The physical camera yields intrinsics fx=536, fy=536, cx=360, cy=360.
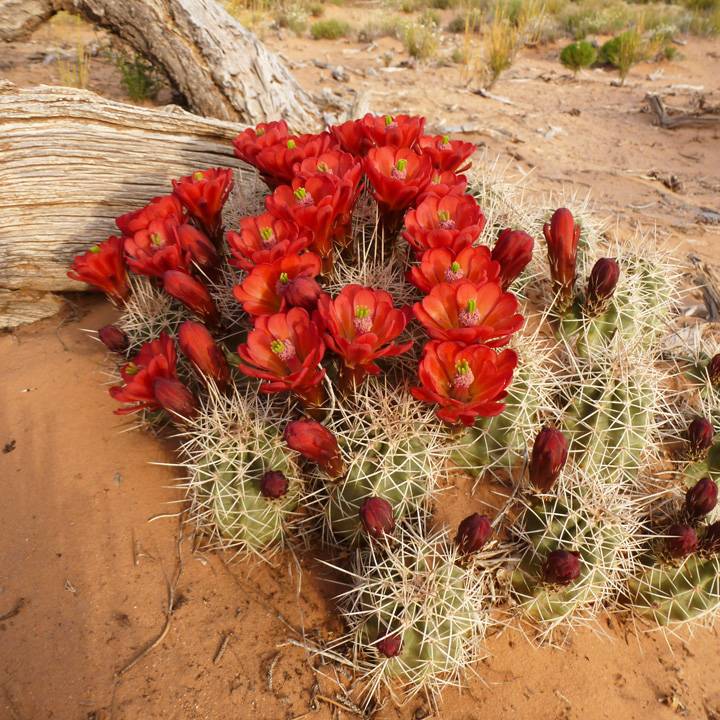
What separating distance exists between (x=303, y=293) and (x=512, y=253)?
80cm

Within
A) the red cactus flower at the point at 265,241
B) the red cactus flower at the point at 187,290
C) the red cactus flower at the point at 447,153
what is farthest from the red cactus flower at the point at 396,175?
the red cactus flower at the point at 187,290

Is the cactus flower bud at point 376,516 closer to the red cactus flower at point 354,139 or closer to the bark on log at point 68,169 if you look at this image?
the red cactus flower at point 354,139

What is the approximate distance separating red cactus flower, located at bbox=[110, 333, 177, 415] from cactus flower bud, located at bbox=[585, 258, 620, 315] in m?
1.71

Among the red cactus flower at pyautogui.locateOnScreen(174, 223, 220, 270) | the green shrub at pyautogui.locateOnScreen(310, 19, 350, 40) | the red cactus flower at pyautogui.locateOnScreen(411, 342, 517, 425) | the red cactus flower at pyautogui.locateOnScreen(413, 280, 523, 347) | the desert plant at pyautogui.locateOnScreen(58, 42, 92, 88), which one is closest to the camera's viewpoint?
the red cactus flower at pyautogui.locateOnScreen(411, 342, 517, 425)

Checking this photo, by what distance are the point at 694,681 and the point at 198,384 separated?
223cm

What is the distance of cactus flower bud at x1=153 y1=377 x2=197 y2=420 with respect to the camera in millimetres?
1924

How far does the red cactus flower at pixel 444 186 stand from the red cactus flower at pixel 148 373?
114cm

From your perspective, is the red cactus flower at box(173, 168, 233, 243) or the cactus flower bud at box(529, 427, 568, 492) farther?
the red cactus flower at box(173, 168, 233, 243)

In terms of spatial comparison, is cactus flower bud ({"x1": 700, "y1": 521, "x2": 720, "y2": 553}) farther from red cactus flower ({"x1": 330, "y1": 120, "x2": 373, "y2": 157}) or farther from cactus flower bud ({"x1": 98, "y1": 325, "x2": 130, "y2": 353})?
cactus flower bud ({"x1": 98, "y1": 325, "x2": 130, "y2": 353})

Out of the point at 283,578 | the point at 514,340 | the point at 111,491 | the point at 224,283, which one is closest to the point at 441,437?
the point at 514,340

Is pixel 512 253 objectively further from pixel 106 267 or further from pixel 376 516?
pixel 106 267

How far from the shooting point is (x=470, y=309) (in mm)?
1713

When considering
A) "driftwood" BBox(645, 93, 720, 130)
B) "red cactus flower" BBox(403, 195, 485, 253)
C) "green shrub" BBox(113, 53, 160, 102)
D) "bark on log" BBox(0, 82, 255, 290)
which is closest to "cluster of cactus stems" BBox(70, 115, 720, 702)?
"red cactus flower" BBox(403, 195, 485, 253)

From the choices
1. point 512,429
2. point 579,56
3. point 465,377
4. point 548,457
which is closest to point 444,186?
point 465,377
